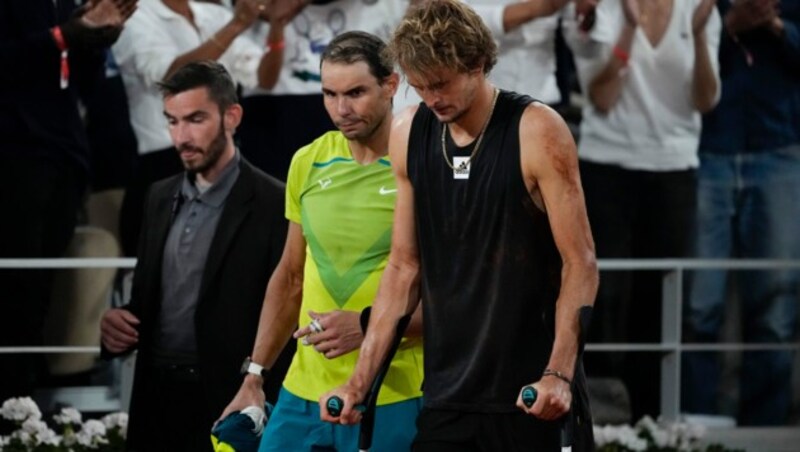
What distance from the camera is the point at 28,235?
8.43 meters

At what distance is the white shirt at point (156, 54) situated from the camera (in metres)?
8.52

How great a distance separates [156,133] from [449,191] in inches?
146

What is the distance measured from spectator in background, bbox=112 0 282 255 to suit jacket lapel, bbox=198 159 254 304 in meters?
1.57

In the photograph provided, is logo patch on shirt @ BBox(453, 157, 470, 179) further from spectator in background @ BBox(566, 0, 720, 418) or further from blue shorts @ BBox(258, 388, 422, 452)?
spectator in background @ BBox(566, 0, 720, 418)

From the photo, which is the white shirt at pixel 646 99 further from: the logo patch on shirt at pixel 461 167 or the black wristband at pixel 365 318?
the logo patch on shirt at pixel 461 167

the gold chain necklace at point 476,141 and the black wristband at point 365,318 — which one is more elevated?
the gold chain necklace at point 476,141

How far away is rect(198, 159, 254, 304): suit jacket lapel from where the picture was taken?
6.84 meters

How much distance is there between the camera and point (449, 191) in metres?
5.20

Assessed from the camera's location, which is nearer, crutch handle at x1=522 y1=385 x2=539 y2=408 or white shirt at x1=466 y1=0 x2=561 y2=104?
crutch handle at x1=522 y1=385 x2=539 y2=408

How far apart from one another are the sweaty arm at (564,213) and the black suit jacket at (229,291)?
199 centimetres

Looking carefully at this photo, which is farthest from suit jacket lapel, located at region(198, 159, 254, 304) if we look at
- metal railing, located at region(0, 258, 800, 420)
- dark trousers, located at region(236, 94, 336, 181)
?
metal railing, located at region(0, 258, 800, 420)

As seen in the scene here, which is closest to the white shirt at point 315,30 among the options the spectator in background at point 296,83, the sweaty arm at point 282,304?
the spectator in background at point 296,83

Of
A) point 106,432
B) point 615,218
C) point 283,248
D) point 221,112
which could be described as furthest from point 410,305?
point 615,218

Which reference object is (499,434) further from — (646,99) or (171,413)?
(646,99)
